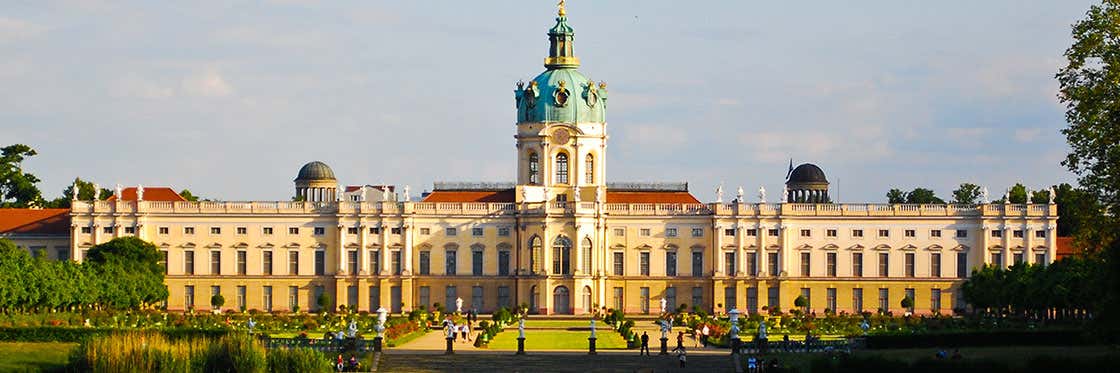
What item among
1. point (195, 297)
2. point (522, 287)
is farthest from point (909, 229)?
point (195, 297)

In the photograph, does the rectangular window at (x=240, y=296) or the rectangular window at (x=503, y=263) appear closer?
the rectangular window at (x=240, y=296)

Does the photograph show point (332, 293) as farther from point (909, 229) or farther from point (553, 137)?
point (909, 229)

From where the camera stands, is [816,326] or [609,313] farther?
[609,313]

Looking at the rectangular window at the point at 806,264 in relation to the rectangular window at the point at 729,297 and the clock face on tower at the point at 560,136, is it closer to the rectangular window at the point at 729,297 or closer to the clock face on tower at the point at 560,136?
the rectangular window at the point at 729,297

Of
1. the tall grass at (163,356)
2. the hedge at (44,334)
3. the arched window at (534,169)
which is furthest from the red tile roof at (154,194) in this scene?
the tall grass at (163,356)

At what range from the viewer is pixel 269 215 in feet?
406

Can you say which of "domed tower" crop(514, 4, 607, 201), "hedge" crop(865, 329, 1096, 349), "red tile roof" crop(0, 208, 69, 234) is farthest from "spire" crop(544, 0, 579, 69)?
"hedge" crop(865, 329, 1096, 349)

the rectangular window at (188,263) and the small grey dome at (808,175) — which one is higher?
the small grey dome at (808,175)

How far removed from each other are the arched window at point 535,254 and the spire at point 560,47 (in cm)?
983

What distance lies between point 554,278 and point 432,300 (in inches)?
250

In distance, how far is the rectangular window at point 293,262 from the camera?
123875 millimetres

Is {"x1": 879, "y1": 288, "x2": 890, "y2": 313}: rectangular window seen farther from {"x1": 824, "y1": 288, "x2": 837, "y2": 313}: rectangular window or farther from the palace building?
{"x1": 824, "y1": 288, "x2": 837, "y2": 313}: rectangular window

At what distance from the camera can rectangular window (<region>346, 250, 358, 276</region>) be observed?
407 ft

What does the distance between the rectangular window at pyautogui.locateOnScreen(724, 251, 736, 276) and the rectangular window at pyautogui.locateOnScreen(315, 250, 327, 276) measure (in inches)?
776
